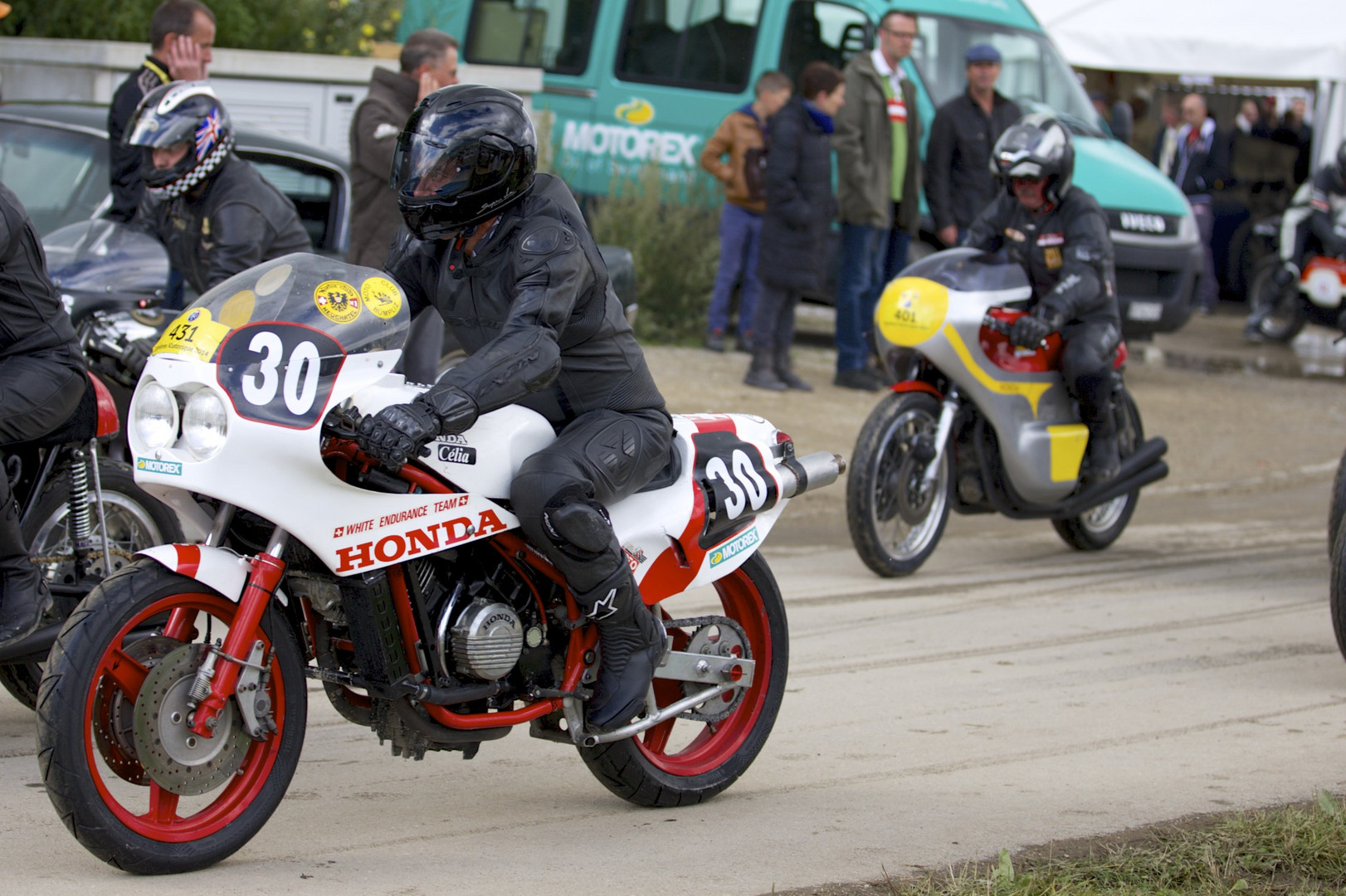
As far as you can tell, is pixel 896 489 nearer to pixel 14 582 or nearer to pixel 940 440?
pixel 940 440

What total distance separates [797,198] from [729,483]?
7581mm

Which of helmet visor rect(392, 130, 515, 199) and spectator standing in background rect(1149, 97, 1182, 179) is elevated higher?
helmet visor rect(392, 130, 515, 199)

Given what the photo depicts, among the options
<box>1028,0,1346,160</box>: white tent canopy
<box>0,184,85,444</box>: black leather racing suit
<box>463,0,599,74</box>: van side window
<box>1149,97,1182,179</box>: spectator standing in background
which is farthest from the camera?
<box>1149,97,1182,179</box>: spectator standing in background

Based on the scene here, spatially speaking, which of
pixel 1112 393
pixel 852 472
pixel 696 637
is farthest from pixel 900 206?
pixel 696 637

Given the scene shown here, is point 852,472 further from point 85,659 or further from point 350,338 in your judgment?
point 85,659

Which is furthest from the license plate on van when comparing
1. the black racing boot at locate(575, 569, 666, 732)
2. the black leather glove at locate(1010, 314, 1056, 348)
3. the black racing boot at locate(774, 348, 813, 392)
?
the black racing boot at locate(575, 569, 666, 732)

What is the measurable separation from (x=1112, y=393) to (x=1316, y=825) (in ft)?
14.2

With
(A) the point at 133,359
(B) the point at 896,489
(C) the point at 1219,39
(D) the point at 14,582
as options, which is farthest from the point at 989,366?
(C) the point at 1219,39

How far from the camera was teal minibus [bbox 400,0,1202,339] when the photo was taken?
46.8ft

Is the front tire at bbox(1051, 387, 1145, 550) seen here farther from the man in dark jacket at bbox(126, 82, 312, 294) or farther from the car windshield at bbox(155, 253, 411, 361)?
the car windshield at bbox(155, 253, 411, 361)

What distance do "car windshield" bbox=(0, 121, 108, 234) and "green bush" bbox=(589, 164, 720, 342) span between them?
5552 millimetres

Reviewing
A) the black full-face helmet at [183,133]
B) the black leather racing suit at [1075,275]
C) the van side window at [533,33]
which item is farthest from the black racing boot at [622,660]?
the van side window at [533,33]

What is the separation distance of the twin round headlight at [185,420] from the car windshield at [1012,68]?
10.6m

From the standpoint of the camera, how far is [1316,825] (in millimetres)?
4531
